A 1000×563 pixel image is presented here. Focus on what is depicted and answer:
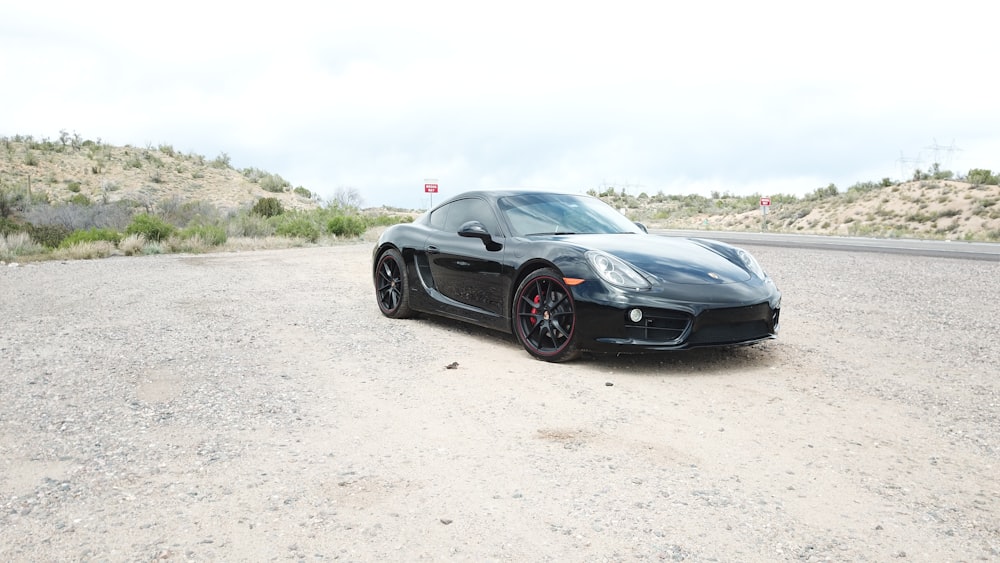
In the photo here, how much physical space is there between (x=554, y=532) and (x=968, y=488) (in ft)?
7.05

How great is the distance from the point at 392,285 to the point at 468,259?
1.57m

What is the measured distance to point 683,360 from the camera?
22.2 feet

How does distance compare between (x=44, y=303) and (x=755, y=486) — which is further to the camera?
(x=44, y=303)

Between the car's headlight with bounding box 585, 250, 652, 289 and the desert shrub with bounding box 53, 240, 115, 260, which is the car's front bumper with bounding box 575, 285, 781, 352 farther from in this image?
the desert shrub with bounding box 53, 240, 115, 260

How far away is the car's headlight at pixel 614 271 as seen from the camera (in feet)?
20.5

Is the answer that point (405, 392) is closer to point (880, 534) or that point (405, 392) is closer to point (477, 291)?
point (477, 291)

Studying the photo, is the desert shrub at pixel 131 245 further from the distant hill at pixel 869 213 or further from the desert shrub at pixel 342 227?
the distant hill at pixel 869 213

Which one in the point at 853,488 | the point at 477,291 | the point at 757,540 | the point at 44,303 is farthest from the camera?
the point at 44,303

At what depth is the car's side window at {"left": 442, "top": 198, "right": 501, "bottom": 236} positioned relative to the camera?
747cm

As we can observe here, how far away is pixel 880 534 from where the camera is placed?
3.40 metres

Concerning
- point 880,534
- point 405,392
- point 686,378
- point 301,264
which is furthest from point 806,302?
point 301,264

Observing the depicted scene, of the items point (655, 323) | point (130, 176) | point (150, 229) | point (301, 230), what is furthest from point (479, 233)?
point (130, 176)

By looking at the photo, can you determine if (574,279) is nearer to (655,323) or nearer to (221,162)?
(655,323)

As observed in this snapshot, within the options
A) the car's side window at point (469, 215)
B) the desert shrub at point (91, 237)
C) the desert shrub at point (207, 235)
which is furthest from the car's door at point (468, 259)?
the desert shrub at point (207, 235)
